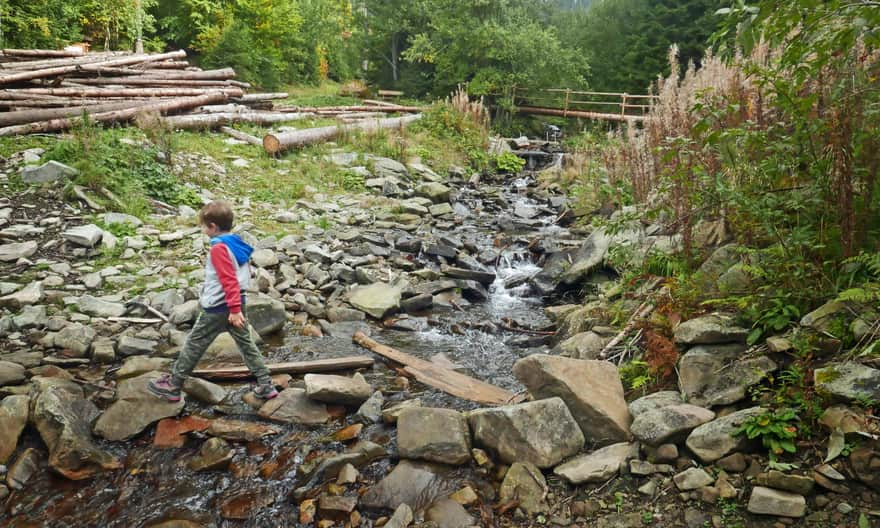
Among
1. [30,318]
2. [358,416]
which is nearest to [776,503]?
[358,416]

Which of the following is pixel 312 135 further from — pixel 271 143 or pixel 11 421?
pixel 11 421

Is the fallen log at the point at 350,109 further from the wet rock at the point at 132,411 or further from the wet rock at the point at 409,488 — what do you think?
the wet rock at the point at 409,488

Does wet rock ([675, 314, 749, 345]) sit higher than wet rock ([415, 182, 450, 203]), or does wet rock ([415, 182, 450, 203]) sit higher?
wet rock ([415, 182, 450, 203])

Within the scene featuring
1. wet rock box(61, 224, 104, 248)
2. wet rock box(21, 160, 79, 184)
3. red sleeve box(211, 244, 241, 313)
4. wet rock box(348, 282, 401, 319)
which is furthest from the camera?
wet rock box(21, 160, 79, 184)

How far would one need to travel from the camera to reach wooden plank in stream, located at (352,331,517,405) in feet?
13.8

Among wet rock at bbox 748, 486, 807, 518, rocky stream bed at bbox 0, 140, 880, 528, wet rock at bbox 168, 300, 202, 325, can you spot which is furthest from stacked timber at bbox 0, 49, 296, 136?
wet rock at bbox 748, 486, 807, 518

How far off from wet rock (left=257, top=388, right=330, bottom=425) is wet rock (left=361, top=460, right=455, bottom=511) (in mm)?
927

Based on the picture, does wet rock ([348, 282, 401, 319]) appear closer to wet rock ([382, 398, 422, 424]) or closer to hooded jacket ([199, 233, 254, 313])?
wet rock ([382, 398, 422, 424])

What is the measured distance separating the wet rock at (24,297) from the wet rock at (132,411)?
1962mm

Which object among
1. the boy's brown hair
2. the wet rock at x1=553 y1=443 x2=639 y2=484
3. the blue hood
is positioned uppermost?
the boy's brown hair

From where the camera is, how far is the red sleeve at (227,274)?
3.72 meters

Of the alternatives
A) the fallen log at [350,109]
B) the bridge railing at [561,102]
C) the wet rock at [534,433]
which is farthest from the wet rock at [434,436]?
the bridge railing at [561,102]

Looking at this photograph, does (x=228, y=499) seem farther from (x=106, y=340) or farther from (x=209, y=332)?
(x=106, y=340)

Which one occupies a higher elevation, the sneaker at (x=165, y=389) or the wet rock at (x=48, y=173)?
the wet rock at (x=48, y=173)
